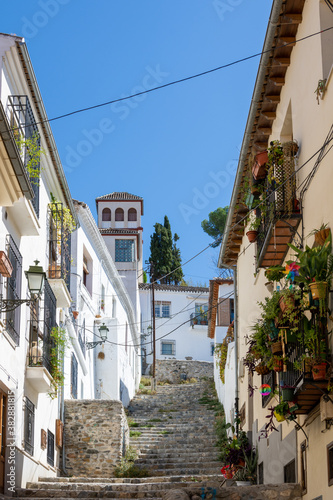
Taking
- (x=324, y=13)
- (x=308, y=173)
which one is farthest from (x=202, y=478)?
(x=324, y=13)

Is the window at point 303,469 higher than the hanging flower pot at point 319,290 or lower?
lower

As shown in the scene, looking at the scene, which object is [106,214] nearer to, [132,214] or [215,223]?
[132,214]

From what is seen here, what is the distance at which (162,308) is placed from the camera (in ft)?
179

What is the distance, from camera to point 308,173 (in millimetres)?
10898

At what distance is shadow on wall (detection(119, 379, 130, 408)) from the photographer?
108ft

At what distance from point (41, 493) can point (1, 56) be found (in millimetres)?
7819

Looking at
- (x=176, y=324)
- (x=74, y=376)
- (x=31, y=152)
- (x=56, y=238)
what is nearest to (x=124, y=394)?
(x=74, y=376)

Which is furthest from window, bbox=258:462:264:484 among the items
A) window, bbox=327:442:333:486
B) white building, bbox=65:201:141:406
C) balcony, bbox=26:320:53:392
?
white building, bbox=65:201:141:406

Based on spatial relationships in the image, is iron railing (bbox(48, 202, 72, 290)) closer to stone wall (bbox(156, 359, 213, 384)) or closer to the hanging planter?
the hanging planter

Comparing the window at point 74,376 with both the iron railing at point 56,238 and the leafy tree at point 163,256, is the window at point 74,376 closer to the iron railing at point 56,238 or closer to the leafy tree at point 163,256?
the iron railing at point 56,238

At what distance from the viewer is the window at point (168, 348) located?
51969 mm

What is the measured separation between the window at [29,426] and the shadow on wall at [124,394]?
16.0 m

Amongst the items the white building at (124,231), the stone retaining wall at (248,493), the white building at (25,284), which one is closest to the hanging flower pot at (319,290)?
the stone retaining wall at (248,493)

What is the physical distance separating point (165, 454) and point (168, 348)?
29.3 meters
